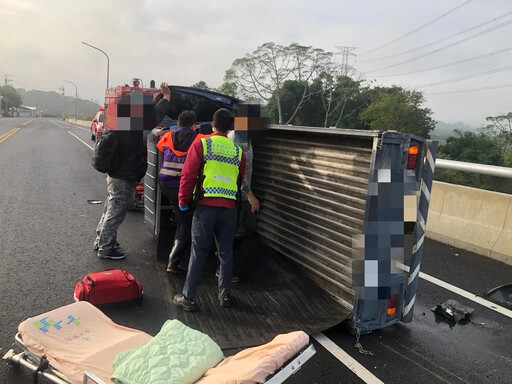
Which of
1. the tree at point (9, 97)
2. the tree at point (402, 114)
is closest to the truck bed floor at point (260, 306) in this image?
the tree at point (402, 114)

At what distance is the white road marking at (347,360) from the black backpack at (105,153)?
313 cm

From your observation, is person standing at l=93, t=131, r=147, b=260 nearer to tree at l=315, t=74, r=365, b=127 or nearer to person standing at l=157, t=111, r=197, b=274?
person standing at l=157, t=111, r=197, b=274

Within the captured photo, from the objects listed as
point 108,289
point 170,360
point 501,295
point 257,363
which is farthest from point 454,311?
point 108,289

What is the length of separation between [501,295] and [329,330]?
2.36 meters

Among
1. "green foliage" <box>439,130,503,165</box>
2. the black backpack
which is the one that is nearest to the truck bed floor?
the black backpack

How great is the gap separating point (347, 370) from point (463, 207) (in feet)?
14.6

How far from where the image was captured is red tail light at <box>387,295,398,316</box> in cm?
377

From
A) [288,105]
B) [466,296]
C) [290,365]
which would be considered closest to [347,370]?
[290,365]

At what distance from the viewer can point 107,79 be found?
49.5 m

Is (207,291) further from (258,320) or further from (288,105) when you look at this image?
(288,105)

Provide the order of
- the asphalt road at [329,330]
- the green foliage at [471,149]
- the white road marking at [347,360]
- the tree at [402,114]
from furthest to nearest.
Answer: the tree at [402,114], the green foliage at [471,149], the asphalt road at [329,330], the white road marking at [347,360]

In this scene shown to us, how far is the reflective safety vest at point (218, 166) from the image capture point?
3857mm

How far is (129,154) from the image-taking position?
204 inches

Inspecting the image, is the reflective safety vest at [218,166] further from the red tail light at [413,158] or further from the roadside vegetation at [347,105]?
the roadside vegetation at [347,105]
